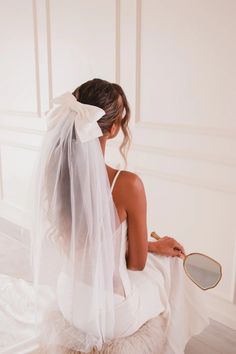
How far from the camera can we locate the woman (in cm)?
146

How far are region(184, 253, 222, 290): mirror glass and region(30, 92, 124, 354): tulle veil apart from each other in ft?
1.06

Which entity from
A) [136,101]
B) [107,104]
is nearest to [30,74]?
[136,101]

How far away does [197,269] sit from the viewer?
1.71m

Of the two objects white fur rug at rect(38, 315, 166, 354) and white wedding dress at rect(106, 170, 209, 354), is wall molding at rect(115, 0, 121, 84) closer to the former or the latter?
white wedding dress at rect(106, 170, 209, 354)

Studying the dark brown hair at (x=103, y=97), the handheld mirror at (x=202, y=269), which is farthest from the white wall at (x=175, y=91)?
the handheld mirror at (x=202, y=269)

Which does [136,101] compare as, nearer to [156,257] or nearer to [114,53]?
[114,53]

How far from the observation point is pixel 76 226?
148 centimetres

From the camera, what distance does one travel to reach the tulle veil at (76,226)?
1449 mm

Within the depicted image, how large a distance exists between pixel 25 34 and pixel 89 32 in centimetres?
93

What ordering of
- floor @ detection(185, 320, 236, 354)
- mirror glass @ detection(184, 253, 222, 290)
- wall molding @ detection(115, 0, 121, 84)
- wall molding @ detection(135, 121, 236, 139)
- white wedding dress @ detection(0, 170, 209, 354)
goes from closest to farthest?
white wedding dress @ detection(0, 170, 209, 354), mirror glass @ detection(184, 253, 222, 290), floor @ detection(185, 320, 236, 354), wall molding @ detection(135, 121, 236, 139), wall molding @ detection(115, 0, 121, 84)

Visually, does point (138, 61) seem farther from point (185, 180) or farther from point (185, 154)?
point (185, 180)

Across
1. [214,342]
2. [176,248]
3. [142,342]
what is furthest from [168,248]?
[214,342]

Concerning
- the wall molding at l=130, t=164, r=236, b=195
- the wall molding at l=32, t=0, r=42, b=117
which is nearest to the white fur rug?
the wall molding at l=130, t=164, r=236, b=195

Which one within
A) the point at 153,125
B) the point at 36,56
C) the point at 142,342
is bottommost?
the point at 142,342
